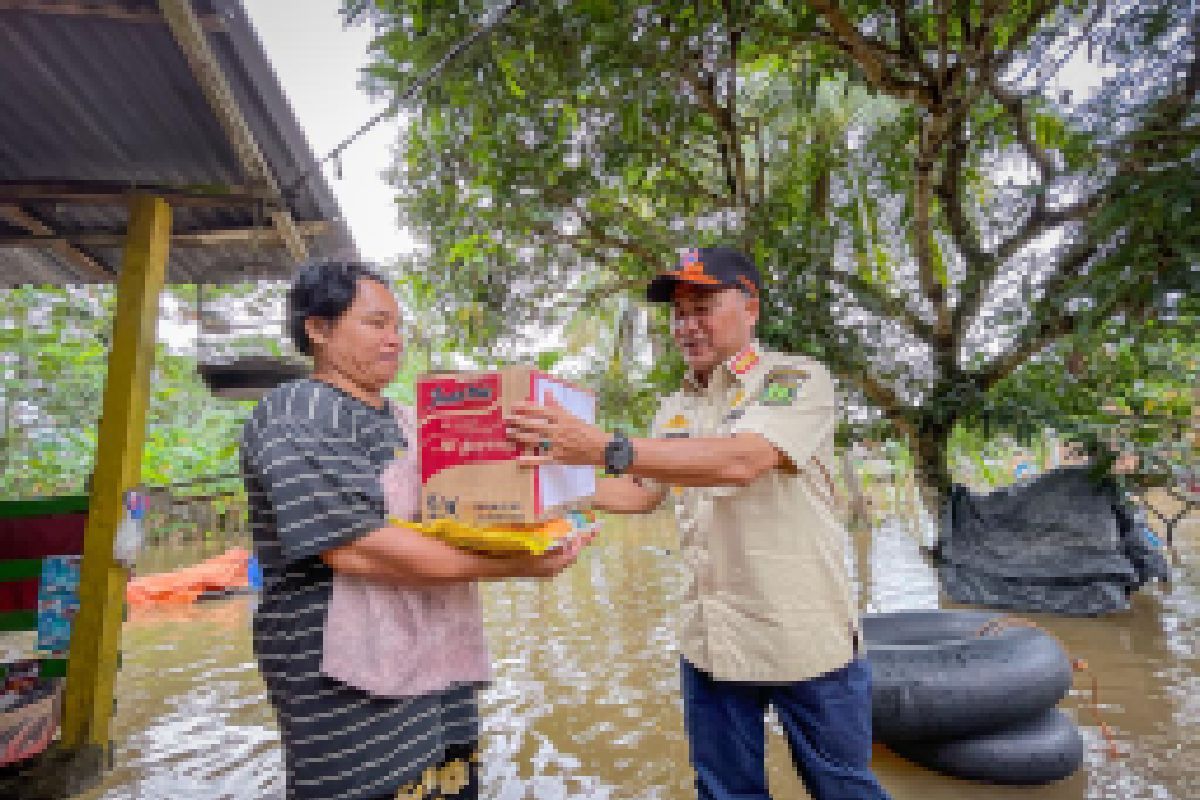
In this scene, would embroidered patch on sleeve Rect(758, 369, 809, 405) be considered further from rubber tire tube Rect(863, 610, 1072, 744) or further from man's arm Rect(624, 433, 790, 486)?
rubber tire tube Rect(863, 610, 1072, 744)

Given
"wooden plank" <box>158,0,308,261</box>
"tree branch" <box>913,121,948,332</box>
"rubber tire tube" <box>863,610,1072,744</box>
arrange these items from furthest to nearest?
"tree branch" <box>913,121,948,332</box> < "rubber tire tube" <box>863,610,1072,744</box> < "wooden plank" <box>158,0,308,261</box>

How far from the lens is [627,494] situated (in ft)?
6.89

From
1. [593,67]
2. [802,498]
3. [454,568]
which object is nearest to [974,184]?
[593,67]

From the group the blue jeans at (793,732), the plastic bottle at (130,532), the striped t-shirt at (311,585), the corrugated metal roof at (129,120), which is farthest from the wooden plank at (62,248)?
the blue jeans at (793,732)

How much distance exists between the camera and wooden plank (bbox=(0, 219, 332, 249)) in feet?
11.3

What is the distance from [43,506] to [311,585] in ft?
8.53

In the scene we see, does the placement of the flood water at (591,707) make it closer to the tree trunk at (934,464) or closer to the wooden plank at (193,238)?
the tree trunk at (934,464)

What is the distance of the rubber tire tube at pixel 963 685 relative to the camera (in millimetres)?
2777

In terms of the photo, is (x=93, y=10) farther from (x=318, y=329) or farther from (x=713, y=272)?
(x=713, y=272)

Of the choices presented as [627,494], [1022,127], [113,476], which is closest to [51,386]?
[113,476]


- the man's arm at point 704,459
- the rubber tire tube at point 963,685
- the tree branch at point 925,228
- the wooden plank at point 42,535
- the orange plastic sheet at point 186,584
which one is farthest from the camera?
the orange plastic sheet at point 186,584

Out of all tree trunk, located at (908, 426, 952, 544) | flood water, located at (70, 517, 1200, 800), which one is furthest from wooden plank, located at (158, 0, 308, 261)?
tree trunk, located at (908, 426, 952, 544)

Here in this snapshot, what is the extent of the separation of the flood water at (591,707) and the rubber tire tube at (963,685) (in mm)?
351

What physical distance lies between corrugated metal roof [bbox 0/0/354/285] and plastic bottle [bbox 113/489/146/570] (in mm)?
1432
